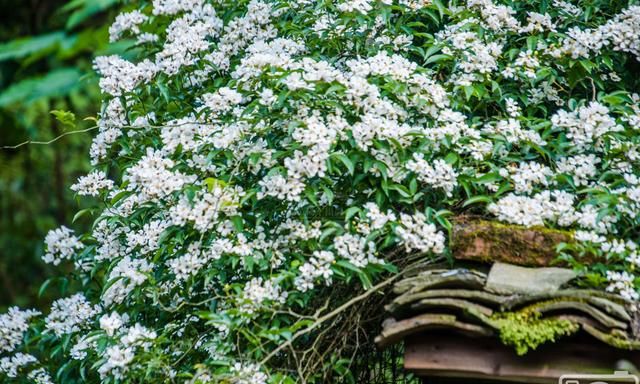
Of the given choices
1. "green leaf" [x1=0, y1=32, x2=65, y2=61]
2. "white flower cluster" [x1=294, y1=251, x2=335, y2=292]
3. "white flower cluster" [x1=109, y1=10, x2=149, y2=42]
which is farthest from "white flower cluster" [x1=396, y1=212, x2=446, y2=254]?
"green leaf" [x1=0, y1=32, x2=65, y2=61]

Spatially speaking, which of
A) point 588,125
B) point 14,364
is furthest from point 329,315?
point 14,364

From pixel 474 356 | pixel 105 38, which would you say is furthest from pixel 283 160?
pixel 105 38

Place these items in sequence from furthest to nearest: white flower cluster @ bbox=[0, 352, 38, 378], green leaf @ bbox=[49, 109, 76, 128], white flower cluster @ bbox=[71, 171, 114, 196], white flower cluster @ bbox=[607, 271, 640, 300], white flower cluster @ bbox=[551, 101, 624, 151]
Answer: white flower cluster @ bbox=[0, 352, 38, 378] → white flower cluster @ bbox=[71, 171, 114, 196] → green leaf @ bbox=[49, 109, 76, 128] → white flower cluster @ bbox=[551, 101, 624, 151] → white flower cluster @ bbox=[607, 271, 640, 300]

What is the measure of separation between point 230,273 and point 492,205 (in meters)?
0.94

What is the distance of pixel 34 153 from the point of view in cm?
899

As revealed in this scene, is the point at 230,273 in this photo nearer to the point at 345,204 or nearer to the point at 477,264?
the point at 345,204

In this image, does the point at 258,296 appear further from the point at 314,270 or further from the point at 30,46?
the point at 30,46

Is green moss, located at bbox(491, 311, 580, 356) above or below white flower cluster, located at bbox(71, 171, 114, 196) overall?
below

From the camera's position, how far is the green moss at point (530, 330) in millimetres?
2391

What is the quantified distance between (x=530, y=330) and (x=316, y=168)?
0.86 m

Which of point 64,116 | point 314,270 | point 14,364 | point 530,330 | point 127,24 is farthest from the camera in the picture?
point 127,24

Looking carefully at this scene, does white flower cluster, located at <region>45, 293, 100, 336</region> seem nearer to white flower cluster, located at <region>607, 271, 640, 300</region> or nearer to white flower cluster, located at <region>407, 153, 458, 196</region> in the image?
white flower cluster, located at <region>407, 153, 458, 196</region>

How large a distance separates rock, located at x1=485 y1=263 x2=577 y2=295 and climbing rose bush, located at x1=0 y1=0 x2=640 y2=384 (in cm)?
7

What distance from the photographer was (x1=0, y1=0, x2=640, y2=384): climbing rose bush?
2.81 meters
